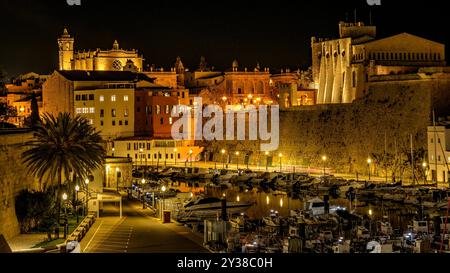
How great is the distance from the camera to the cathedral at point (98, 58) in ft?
205

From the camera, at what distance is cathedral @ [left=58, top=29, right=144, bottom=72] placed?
62.6m

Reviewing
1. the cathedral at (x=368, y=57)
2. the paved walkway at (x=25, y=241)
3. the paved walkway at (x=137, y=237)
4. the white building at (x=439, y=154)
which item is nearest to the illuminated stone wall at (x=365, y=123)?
the cathedral at (x=368, y=57)

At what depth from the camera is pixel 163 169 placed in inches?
1740

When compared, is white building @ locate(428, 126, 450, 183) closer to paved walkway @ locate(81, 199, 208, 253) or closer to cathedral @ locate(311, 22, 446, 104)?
cathedral @ locate(311, 22, 446, 104)

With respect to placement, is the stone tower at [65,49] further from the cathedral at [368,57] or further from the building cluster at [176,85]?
the cathedral at [368,57]

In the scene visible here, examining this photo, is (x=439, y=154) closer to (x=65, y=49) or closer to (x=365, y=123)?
(x=365, y=123)

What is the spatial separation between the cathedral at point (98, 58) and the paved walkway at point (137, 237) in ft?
129

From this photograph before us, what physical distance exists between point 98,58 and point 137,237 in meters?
45.9

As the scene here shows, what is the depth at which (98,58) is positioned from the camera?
62750 mm

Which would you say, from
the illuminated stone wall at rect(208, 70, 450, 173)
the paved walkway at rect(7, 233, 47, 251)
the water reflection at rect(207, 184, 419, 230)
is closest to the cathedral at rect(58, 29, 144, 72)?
the illuminated stone wall at rect(208, 70, 450, 173)

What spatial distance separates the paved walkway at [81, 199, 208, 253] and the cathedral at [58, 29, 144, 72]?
39.2 meters

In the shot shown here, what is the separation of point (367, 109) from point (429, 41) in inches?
210
